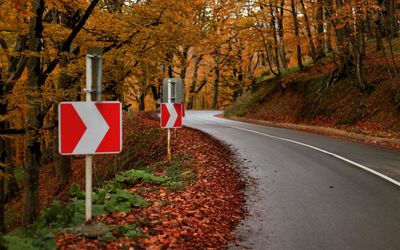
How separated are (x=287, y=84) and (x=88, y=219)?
85.0 ft

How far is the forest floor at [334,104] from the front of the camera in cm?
1842

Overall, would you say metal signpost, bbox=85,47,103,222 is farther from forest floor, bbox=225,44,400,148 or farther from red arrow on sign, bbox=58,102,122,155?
forest floor, bbox=225,44,400,148

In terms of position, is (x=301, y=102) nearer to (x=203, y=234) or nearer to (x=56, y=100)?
(x=56, y=100)

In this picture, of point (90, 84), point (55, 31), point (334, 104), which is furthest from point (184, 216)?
point (334, 104)

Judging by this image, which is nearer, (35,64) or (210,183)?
(210,183)

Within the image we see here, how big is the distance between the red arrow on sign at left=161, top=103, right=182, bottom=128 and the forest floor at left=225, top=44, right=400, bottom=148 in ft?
31.5

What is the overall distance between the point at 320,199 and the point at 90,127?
15.8ft

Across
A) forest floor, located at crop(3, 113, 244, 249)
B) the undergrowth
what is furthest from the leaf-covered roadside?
the undergrowth

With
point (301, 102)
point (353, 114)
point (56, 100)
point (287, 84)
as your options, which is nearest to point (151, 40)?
point (56, 100)

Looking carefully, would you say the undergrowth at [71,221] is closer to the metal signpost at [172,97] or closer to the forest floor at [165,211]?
the forest floor at [165,211]

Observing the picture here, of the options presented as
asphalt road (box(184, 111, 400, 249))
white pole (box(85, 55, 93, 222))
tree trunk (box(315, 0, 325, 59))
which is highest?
tree trunk (box(315, 0, 325, 59))

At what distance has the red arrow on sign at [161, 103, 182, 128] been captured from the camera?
10539 mm

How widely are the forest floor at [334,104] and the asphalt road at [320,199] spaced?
16.1ft

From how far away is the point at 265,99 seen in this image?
31.1 meters
